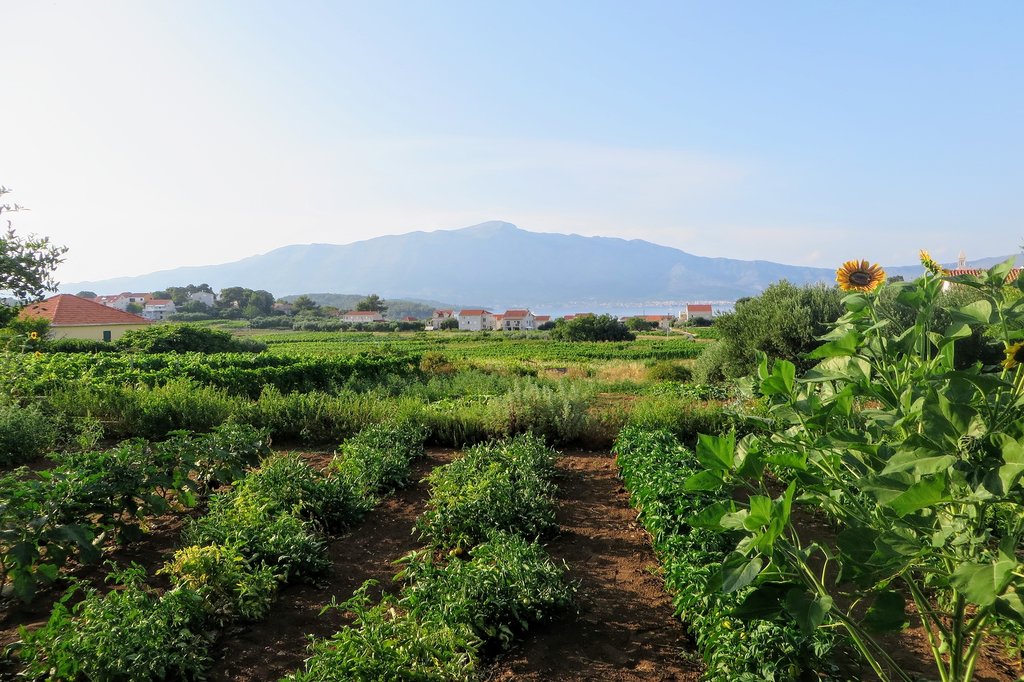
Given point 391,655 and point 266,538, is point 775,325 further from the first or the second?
point 391,655

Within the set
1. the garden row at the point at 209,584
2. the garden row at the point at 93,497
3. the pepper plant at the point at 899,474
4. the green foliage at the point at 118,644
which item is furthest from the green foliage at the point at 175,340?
the pepper plant at the point at 899,474

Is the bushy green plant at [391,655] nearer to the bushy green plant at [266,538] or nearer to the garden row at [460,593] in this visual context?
the garden row at [460,593]

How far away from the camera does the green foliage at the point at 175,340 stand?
2806cm

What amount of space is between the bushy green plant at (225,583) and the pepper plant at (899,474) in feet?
9.53

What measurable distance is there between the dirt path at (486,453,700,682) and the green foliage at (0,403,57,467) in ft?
20.2

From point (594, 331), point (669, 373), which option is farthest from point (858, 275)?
point (594, 331)

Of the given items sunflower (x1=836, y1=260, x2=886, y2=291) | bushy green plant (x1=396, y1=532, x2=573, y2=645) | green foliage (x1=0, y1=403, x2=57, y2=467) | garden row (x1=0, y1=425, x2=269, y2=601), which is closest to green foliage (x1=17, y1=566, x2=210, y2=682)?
garden row (x1=0, y1=425, x2=269, y2=601)

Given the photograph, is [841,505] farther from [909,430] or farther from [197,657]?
[197,657]

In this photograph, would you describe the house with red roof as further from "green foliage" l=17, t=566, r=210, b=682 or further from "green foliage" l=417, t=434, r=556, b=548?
"green foliage" l=17, t=566, r=210, b=682

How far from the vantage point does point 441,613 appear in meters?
2.95

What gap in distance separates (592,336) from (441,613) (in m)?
56.3

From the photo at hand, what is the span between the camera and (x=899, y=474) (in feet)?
4.45

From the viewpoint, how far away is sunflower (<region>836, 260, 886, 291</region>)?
10.4 feet

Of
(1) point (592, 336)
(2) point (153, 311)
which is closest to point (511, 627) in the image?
(1) point (592, 336)
